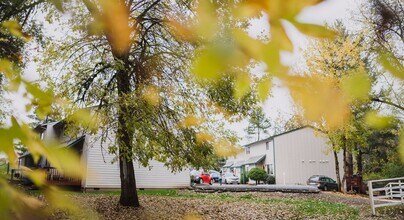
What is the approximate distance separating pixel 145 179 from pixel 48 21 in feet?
53.4

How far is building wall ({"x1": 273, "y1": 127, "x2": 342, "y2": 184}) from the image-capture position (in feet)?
120

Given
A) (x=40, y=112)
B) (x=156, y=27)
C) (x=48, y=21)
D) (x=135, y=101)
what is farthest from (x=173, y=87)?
(x=40, y=112)

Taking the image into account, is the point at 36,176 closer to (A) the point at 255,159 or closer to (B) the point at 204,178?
(B) the point at 204,178

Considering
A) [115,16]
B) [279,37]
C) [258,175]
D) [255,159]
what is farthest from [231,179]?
[279,37]

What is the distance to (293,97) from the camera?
4.44ft

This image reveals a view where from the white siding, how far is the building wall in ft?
46.2

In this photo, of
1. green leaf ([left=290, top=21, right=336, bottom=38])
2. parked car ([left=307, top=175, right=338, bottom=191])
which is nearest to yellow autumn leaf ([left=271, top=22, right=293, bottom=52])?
green leaf ([left=290, top=21, right=336, bottom=38])

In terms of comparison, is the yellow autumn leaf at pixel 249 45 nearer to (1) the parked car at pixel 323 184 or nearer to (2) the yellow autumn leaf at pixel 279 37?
(2) the yellow autumn leaf at pixel 279 37

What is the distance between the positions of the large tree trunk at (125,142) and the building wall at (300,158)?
2613 centimetres

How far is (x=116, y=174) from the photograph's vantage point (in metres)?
23.9

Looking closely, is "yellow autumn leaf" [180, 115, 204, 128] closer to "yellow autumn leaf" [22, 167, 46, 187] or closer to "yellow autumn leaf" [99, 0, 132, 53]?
"yellow autumn leaf" [99, 0, 132, 53]

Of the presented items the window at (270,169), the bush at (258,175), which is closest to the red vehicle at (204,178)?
the bush at (258,175)

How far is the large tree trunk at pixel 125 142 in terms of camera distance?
406 inches

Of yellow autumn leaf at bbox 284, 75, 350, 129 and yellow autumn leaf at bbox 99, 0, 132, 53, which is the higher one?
yellow autumn leaf at bbox 99, 0, 132, 53
